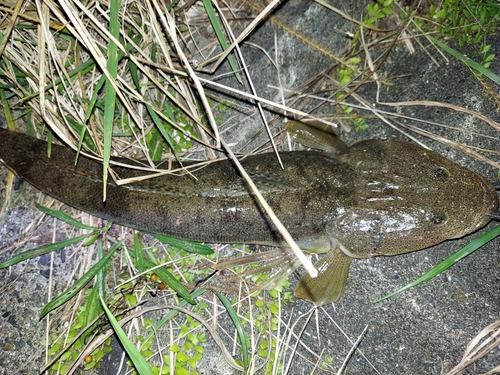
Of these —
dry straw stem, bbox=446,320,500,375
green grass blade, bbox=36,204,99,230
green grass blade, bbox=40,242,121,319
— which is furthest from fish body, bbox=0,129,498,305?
dry straw stem, bbox=446,320,500,375

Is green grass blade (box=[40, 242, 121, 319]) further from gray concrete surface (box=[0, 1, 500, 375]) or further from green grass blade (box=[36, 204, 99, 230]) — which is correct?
green grass blade (box=[36, 204, 99, 230])

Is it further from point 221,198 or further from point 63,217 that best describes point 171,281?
point 63,217

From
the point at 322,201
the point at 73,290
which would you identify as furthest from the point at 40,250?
the point at 322,201

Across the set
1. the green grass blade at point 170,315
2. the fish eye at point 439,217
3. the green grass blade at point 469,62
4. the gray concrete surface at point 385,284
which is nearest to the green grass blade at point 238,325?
the green grass blade at point 170,315

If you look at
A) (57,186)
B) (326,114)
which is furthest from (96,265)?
(326,114)

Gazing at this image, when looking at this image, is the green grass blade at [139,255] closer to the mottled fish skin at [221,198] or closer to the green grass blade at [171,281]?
the green grass blade at [171,281]
